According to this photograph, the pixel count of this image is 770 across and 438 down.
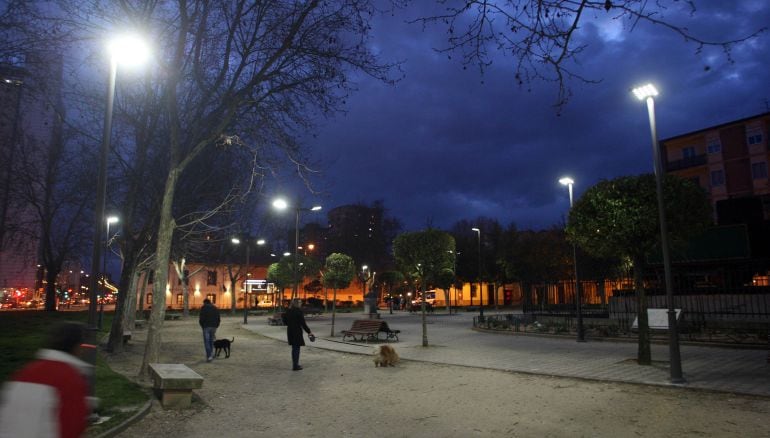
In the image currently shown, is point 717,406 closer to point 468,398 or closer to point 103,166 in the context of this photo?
point 468,398

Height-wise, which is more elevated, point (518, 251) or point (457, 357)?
point (518, 251)

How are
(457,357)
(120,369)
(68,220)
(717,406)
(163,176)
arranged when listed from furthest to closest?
(68,220), (163,176), (457,357), (120,369), (717,406)

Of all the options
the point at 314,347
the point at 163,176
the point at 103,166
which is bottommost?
Answer: the point at 314,347

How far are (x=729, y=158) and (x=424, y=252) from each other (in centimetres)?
3902

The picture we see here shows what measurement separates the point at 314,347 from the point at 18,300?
260ft

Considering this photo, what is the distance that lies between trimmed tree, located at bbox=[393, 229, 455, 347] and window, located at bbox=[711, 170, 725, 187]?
123 ft

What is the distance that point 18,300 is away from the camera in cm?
7575

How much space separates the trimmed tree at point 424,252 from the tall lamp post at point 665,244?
8484 millimetres

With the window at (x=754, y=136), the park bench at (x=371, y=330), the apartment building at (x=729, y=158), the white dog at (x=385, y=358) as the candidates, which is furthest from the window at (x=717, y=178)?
the white dog at (x=385, y=358)

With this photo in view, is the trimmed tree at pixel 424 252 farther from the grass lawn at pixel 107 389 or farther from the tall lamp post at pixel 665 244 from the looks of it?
the grass lawn at pixel 107 389

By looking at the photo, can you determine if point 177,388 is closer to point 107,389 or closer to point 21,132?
point 107,389

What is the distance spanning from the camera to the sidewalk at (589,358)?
10.2m

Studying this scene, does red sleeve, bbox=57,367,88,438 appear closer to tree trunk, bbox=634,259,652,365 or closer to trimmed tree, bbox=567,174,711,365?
trimmed tree, bbox=567,174,711,365

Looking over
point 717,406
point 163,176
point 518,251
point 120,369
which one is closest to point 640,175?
point 717,406
